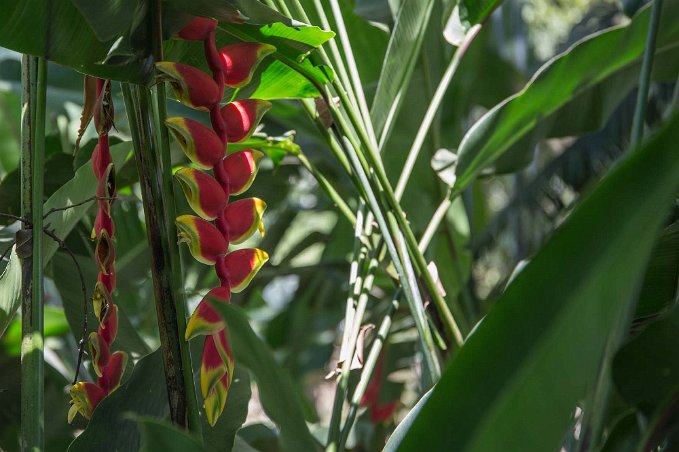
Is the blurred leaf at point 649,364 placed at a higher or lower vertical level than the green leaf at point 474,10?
lower

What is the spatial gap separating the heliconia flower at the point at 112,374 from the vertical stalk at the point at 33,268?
40 millimetres

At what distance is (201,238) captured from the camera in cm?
41

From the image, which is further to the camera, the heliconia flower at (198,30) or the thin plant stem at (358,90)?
the thin plant stem at (358,90)

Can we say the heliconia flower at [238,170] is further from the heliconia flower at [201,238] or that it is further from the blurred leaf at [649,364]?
the blurred leaf at [649,364]

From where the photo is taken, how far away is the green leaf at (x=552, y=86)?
68 cm

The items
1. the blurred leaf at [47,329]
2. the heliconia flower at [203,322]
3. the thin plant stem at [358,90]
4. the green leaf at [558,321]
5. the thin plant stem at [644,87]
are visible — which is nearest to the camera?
the green leaf at [558,321]

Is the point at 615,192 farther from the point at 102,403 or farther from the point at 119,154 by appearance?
the point at 119,154

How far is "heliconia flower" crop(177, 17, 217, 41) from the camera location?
1.46ft

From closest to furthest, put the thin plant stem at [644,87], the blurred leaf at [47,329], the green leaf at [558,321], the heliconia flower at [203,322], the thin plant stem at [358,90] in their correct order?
the green leaf at [558,321] → the heliconia flower at [203,322] → the thin plant stem at [644,87] → the thin plant stem at [358,90] → the blurred leaf at [47,329]

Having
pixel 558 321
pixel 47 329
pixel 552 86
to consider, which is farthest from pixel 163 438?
pixel 47 329

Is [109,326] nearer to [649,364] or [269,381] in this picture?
[269,381]

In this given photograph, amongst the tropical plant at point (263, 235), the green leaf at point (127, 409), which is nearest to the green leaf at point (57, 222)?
the tropical plant at point (263, 235)

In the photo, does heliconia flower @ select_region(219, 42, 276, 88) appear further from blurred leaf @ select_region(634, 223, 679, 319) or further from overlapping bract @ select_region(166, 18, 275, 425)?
blurred leaf @ select_region(634, 223, 679, 319)

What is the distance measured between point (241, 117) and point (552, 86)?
0.35 m
